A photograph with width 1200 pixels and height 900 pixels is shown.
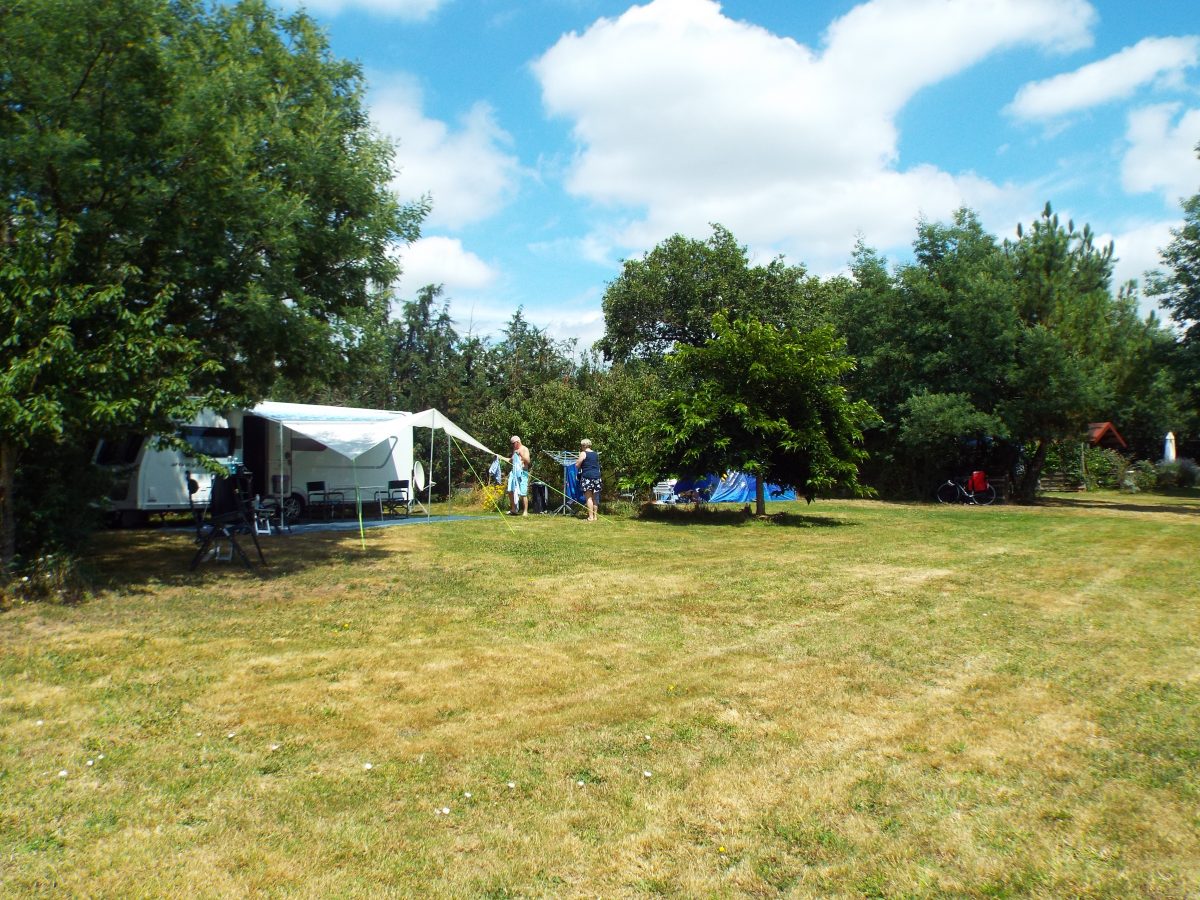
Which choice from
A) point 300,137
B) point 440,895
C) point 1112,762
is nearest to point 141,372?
point 300,137

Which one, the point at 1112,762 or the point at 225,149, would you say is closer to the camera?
the point at 1112,762

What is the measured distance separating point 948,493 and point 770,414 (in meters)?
11.0

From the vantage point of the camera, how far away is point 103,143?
25.5ft

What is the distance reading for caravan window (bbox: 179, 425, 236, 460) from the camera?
15.4m

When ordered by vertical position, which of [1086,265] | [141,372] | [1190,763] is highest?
[1086,265]

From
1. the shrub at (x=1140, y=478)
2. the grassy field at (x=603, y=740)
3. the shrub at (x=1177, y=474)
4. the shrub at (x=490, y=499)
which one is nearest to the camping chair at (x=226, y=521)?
the grassy field at (x=603, y=740)

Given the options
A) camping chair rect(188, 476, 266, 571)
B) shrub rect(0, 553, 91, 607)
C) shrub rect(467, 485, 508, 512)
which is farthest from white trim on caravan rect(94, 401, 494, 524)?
shrub rect(0, 553, 91, 607)

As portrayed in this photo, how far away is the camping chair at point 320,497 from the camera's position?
16.7m

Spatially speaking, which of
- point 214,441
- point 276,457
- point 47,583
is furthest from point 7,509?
point 276,457

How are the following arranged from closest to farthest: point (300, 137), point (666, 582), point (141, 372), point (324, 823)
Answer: point (324, 823) → point (141, 372) → point (666, 582) → point (300, 137)

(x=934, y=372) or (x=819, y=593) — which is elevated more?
(x=934, y=372)

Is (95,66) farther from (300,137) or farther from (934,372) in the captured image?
(934,372)

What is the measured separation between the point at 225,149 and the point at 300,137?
1446mm

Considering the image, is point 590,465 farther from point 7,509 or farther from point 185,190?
point 7,509
